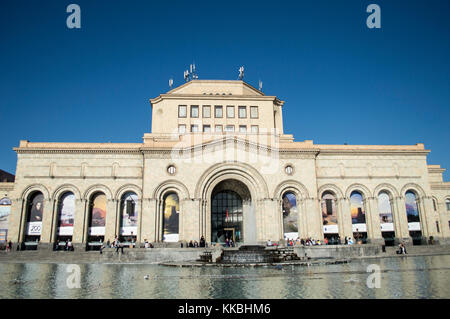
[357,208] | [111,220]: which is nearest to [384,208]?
[357,208]

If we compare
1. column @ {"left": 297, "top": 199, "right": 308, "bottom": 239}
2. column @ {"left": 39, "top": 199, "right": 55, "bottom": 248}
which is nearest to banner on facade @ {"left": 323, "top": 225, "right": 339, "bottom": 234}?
column @ {"left": 297, "top": 199, "right": 308, "bottom": 239}

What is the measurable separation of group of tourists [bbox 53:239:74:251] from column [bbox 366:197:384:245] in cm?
3073

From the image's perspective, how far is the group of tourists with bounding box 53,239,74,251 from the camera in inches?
1298

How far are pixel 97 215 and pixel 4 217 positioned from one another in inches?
445

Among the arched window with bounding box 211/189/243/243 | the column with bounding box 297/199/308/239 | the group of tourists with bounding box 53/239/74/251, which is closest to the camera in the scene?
the group of tourists with bounding box 53/239/74/251

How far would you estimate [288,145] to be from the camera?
36.0 meters

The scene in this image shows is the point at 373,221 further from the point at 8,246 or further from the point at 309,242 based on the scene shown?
the point at 8,246

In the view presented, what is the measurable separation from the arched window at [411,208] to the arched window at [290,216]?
13108 millimetres

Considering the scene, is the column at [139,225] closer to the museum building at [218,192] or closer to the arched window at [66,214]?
the museum building at [218,192]

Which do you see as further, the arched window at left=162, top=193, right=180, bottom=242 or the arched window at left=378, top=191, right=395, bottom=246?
the arched window at left=378, top=191, right=395, bottom=246

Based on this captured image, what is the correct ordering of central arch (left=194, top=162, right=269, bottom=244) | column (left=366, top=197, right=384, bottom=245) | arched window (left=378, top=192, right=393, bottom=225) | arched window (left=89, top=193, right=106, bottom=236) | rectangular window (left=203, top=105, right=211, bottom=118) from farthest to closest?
rectangular window (left=203, top=105, right=211, bottom=118) < arched window (left=378, top=192, right=393, bottom=225) < column (left=366, top=197, right=384, bottom=245) < arched window (left=89, top=193, right=106, bottom=236) < central arch (left=194, top=162, right=269, bottom=244)

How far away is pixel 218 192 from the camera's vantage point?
124 ft

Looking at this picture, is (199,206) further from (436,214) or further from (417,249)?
(436,214)

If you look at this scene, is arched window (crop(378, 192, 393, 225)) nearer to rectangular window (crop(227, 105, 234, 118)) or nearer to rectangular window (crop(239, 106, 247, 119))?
rectangular window (crop(239, 106, 247, 119))
